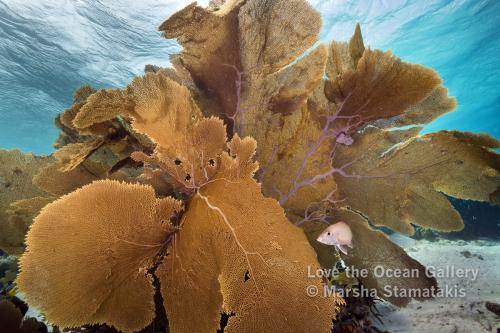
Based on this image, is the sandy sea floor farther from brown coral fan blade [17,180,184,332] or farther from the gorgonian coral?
brown coral fan blade [17,180,184,332]

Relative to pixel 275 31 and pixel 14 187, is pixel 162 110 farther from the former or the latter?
pixel 14 187

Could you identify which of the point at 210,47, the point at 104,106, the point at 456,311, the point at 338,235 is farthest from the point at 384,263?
the point at 104,106

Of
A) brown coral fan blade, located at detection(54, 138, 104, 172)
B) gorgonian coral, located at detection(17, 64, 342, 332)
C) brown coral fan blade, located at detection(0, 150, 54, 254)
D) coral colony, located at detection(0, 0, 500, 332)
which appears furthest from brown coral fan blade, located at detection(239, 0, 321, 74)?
brown coral fan blade, located at detection(0, 150, 54, 254)

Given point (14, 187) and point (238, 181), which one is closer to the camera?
point (238, 181)

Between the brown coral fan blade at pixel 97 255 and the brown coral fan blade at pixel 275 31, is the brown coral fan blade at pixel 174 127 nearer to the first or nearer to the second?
the brown coral fan blade at pixel 97 255

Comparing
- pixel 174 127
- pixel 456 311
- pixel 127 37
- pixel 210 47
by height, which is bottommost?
pixel 127 37

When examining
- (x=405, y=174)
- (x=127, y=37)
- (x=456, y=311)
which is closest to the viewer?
(x=405, y=174)

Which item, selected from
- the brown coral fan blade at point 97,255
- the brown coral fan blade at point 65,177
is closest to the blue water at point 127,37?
the brown coral fan blade at point 65,177
